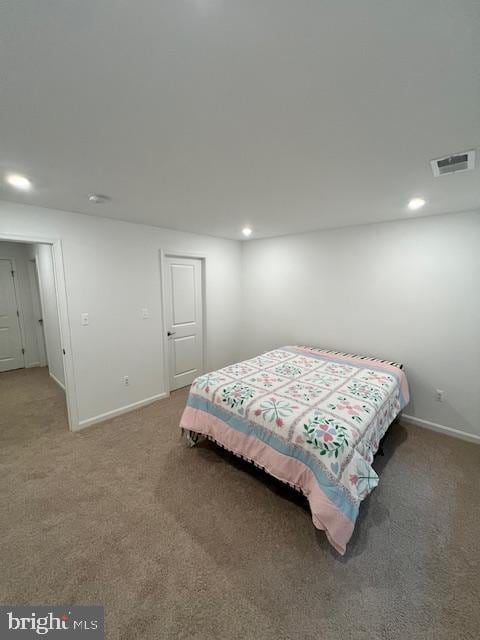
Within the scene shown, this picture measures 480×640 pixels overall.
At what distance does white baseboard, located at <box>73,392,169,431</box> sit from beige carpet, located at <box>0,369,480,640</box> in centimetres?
35

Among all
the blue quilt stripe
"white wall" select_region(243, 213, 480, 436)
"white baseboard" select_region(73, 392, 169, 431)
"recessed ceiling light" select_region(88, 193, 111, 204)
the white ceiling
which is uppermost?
the white ceiling

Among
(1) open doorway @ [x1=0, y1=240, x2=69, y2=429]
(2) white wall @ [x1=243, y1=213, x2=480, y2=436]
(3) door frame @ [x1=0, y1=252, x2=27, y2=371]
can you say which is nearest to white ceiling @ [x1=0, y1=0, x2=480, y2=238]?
(2) white wall @ [x1=243, y1=213, x2=480, y2=436]

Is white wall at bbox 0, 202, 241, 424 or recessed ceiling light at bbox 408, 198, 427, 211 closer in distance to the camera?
recessed ceiling light at bbox 408, 198, 427, 211

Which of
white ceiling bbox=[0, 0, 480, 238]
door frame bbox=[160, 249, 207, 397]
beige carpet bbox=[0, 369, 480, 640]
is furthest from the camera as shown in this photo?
door frame bbox=[160, 249, 207, 397]

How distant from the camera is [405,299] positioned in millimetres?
2865

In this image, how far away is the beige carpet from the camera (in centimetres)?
122

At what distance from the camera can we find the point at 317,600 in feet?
4.23

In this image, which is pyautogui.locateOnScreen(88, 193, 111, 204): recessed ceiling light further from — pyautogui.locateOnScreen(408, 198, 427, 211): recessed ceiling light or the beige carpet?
pyautogui.locateOnScreen(408, 198, 427, 211): recessed ceiling light

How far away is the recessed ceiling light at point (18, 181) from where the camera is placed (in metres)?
1.72

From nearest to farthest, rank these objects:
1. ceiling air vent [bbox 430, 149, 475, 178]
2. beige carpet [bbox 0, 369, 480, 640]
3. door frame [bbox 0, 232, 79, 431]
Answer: beige carpet [bbox 0, 369, 480, 640] → ceiling air vent [bbox 430, 149, 475, 178] → door frame [bbox 0, 232, 79, 431]

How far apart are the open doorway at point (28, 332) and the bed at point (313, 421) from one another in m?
2.52

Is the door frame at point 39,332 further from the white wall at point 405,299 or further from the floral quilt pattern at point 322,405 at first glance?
the white wall at point 405,299

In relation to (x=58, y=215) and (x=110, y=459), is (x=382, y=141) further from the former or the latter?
(x=110, y=459)

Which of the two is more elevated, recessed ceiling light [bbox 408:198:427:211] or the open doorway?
recessed ceiling light [bbox 408:198:427:211]
